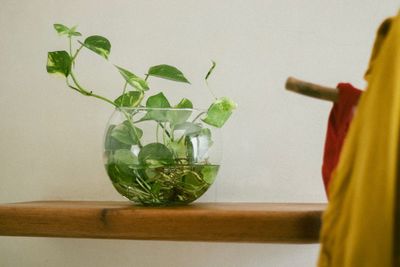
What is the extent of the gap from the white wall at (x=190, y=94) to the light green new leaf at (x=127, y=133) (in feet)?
0.84

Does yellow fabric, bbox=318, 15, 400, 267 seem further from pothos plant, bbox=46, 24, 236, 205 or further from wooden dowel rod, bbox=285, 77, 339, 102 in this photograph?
pothos plant, bbox=46, 24, 236, 205

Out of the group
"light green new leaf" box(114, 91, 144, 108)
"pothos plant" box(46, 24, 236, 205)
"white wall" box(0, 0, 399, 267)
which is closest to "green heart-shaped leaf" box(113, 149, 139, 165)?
"pothos plant" box(46, 24, 236, 205)

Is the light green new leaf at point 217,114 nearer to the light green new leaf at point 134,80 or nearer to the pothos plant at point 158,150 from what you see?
the pothos plant at point 158,150

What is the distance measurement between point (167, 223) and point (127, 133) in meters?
0.18

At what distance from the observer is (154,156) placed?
0.75m

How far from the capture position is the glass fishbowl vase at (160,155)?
75 cm

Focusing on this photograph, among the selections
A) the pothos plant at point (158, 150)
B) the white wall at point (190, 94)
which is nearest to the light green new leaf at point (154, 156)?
the pothos plant at point (158, 150)

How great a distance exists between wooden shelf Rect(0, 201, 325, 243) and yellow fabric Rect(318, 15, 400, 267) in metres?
0.16

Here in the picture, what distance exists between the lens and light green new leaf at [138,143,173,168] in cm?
74

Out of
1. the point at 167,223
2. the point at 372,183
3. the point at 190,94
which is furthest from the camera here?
the point at 190,94

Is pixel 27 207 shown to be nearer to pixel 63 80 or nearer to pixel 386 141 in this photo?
→ pixel 63 80

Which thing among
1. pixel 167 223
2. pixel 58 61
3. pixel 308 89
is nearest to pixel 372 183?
pixel 308 89

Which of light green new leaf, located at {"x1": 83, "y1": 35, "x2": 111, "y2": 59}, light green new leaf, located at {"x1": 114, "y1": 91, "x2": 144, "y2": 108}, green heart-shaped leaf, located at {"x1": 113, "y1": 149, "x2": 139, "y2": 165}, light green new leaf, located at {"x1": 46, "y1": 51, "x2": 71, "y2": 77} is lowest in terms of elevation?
green heart-shaped leaf, located at {"x1": 113, "y1": 149, "x2": 139, "y2": 165}

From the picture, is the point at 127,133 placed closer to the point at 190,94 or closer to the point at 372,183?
the point at 190,94
